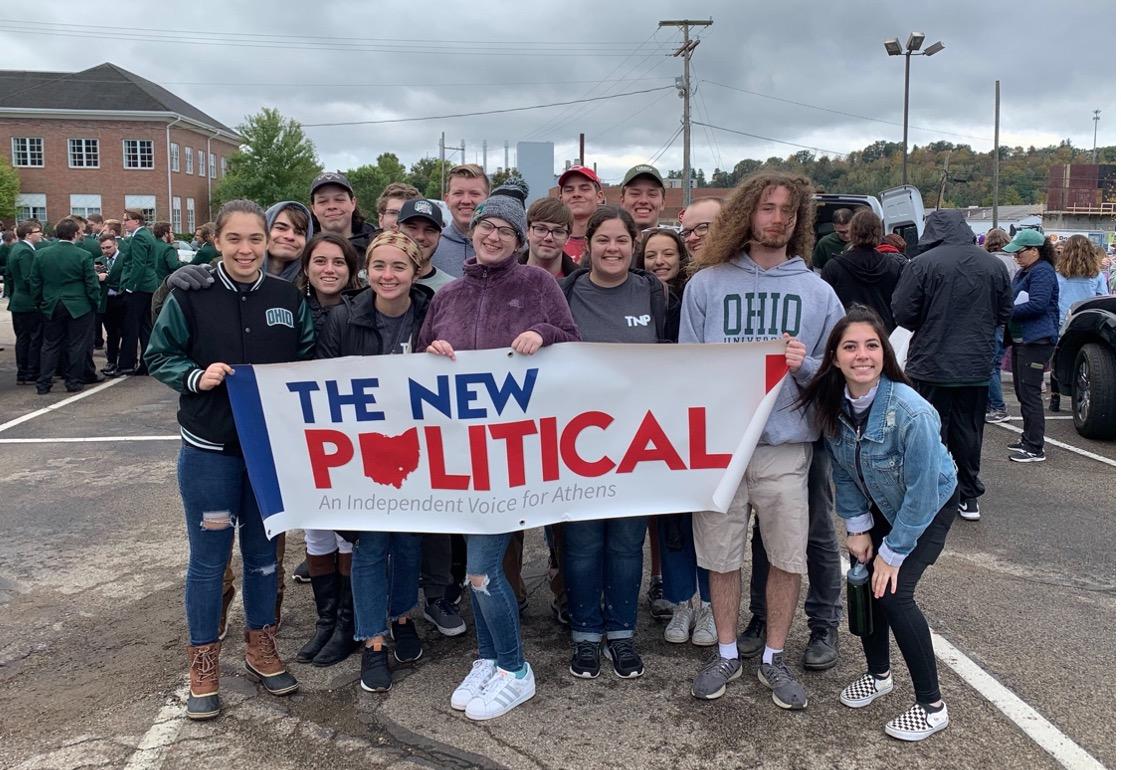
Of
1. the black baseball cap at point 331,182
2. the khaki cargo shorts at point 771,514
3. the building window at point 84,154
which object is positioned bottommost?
the khaki cargo shorts at point 771,514

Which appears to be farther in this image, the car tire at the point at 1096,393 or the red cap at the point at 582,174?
the car tire at the point at 1096,393

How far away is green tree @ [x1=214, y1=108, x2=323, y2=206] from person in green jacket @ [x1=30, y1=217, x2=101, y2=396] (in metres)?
43.1

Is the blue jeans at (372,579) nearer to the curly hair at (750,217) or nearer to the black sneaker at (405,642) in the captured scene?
the black sneaker at (405,642)

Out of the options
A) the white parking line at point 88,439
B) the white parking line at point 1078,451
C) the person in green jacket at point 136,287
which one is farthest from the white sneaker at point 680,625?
the person in green jacket at point 136,287

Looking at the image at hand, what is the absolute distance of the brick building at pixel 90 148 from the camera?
52.3m

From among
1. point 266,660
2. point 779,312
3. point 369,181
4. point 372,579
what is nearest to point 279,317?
point 372,579

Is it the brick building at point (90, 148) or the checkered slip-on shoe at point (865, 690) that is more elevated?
the brick building at point (90, 148)

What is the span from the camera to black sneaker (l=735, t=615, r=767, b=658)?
13.0 feet

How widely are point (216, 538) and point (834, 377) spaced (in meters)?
2.51

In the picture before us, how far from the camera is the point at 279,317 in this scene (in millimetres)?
3576

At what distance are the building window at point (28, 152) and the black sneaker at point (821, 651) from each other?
60035 millimetres

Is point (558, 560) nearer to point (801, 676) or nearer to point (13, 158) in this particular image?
point (801, 676)

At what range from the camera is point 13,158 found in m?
52.1

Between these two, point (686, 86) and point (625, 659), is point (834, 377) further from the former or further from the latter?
point (686, 86)
